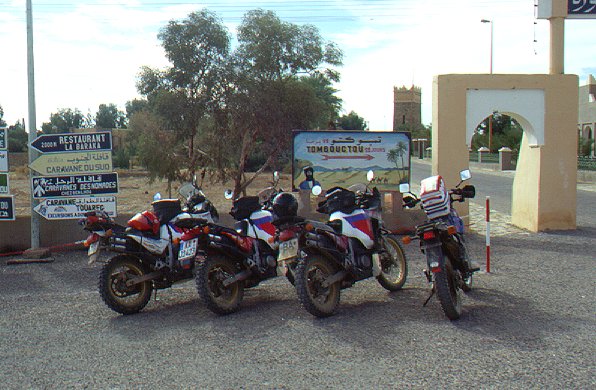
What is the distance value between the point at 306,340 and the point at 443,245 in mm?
1768

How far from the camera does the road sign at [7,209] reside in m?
11.0

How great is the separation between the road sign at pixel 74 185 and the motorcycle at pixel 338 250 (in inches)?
186

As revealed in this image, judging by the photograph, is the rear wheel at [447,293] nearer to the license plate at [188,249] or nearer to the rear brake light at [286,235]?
the rear brake light at [286,235]

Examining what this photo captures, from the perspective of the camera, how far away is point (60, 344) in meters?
6.00

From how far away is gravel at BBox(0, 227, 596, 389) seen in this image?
4.99 m

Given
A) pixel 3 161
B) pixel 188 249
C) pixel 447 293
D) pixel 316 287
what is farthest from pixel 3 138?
pixel 447 293

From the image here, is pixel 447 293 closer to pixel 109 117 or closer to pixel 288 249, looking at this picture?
pixel 288 249

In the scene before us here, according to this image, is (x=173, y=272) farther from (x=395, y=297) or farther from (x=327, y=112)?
(x=327, y=112)

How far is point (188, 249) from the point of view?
266 inches

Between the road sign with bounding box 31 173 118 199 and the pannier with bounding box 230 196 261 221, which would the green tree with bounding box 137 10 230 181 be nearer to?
the road sign with bounding box 31 173 118 199

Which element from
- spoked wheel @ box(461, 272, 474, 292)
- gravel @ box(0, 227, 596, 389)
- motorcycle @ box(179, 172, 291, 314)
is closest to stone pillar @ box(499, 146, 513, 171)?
gravel @ box(0, 227, 596, 389)

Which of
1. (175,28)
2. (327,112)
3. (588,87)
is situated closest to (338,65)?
(327,112)

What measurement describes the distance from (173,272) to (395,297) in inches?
96.1

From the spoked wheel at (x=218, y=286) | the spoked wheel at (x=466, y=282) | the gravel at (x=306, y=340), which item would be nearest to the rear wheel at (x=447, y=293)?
the gravel at (x=306, y=340)
